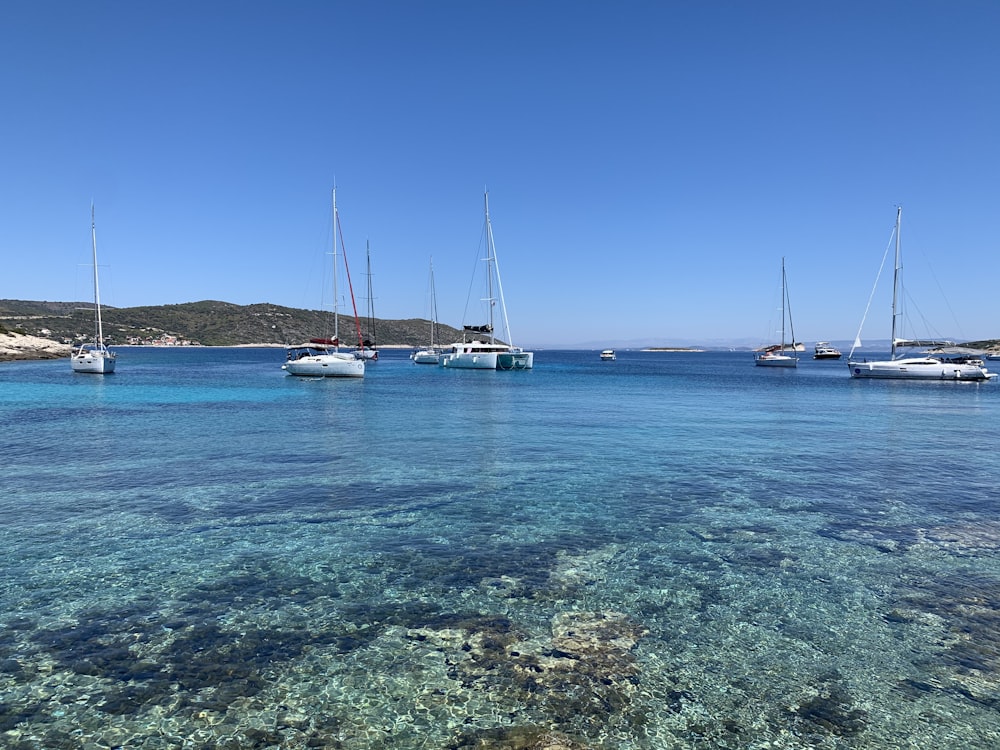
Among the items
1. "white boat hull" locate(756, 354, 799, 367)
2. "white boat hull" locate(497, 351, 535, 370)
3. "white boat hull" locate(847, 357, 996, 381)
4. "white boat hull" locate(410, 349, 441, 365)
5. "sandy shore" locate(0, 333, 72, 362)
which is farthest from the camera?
"white boat hull" locate(756, 354, 799, 367)

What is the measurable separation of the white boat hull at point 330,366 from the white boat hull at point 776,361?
83.2 meters

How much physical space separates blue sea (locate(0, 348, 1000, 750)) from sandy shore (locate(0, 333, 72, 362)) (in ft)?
330

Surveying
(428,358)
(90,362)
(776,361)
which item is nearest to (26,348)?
(90,362)

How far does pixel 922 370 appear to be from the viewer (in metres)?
68.0

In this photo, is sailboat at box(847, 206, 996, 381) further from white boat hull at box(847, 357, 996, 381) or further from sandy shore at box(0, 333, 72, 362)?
sandy shore at box(0, 333, 72, 362)

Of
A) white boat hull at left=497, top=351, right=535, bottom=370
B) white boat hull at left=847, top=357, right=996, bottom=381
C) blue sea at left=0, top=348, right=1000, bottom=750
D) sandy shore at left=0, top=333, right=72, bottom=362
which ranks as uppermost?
sandy shore at left=0, top=333, right=72, bottom=362

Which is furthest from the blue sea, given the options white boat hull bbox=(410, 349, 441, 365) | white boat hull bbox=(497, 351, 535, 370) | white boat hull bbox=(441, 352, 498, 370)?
white boat hull bbox=(410, 349, 441, 365)

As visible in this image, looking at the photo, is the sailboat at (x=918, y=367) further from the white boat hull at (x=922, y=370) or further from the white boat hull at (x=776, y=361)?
the white boat hull at (x=776, y=361)

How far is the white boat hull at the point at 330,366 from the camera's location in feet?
200

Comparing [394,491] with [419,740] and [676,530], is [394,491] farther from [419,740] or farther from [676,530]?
[419,740]

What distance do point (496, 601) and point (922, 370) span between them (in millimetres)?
77437

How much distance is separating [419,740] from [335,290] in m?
58.4

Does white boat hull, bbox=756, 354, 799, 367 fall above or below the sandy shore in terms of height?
below

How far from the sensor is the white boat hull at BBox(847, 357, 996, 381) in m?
66.8
